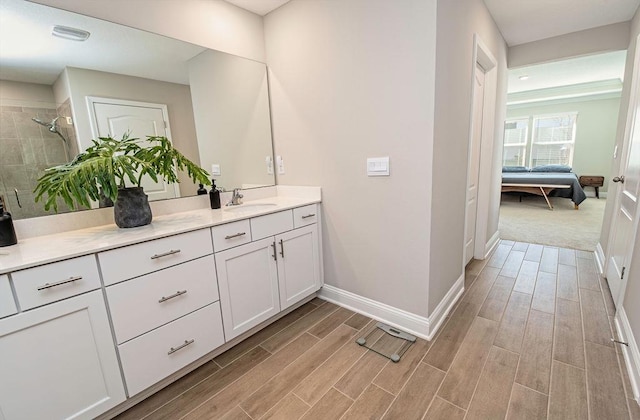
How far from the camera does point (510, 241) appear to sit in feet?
11.9

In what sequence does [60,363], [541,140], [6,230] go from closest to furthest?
[60,363] → [6,230] → [541,140]

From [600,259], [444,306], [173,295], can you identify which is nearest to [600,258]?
[600,259]

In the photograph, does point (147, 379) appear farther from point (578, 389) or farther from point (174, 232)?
point (578, 389)

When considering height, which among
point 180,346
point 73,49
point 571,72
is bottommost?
point 180,346

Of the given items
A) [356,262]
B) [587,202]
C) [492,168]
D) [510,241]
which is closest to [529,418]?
[356,262]

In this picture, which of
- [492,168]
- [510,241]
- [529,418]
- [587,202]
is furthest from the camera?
[587,202]

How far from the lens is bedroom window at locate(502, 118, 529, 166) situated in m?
7.73

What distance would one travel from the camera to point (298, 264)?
2.09 m

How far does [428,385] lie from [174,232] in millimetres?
1545

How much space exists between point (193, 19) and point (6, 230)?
165 cm

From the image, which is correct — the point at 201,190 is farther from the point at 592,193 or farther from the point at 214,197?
the point at 592,193

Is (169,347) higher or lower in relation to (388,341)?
higher

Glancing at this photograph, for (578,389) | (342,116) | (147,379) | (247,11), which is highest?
(247,11)

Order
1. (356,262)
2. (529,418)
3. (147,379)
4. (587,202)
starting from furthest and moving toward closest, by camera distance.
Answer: (587,202), (356,262), (147,379), (529,418)
